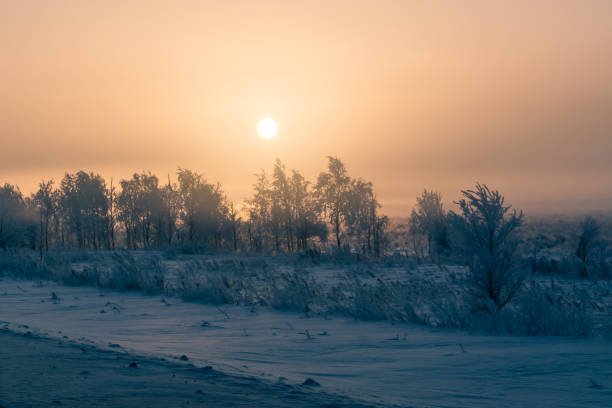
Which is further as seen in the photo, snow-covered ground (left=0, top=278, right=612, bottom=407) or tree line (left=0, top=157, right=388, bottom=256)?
tree line (left=0, top=157, right=388, bottom=256)

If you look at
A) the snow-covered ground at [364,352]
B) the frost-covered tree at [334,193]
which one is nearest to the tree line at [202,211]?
the frost-covered tree at [334,193]

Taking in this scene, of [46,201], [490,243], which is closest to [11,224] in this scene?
[46,201]

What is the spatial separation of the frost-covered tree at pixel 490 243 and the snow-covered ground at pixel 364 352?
6.08 feet

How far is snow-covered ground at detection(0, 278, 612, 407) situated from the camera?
4.32 meters

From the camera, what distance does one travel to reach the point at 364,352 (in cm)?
616

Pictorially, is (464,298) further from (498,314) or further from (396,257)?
(396,257)

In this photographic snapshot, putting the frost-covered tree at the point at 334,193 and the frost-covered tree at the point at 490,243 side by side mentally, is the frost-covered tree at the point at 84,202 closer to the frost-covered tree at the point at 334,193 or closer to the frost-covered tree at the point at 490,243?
the frost-covered tree at the point at 334,193

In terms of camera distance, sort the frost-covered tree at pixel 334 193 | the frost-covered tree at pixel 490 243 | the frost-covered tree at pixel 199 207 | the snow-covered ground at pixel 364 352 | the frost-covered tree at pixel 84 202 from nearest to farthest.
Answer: the snow-covered ground at pixel 364 352 < the frost-covered tree at pixel 490 243 < the frost-covered tree at pixel 334 193 < the frost-covered tree at pixel 199 207 < the frost-covered tree at pixel 84 202

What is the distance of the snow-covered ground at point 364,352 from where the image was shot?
4.32 m

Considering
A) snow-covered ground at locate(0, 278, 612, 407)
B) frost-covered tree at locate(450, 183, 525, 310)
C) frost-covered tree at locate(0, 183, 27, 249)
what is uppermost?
frost-covered tree at locate(0, 183, 27, 249)

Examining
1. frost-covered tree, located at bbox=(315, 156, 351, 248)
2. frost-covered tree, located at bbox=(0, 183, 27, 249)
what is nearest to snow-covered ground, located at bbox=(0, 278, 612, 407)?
frost-covered tree, located at bbox=(315, 156, 351, 248)

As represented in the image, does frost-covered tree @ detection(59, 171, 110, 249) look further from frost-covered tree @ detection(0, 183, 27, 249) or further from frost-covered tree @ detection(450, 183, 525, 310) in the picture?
frost-covered tree @ detection(450, 183, 525, 310)

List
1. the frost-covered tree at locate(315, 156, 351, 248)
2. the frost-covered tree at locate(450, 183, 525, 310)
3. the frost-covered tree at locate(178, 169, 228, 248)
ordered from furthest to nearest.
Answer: the frost-covered tree at locate(178, 169, 228, 248) → the frost-covered tree at locate(315, 156, 351, 248) → the frost-covered tree at locate(450, 183, 525, 310)

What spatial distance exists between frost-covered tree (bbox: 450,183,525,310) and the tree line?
24381 millimetres
